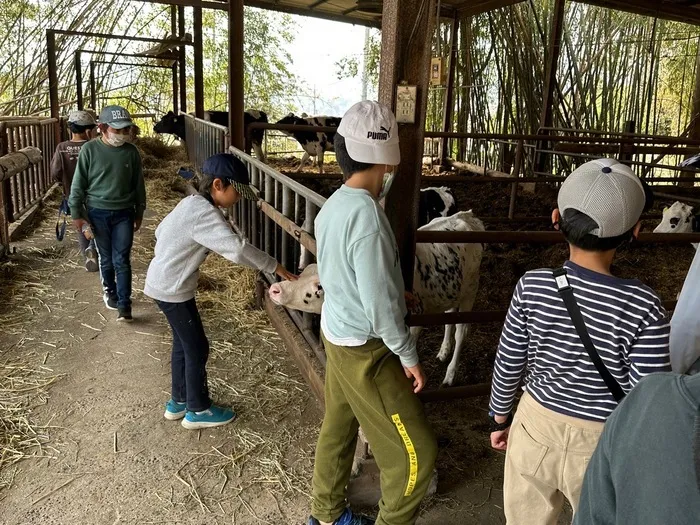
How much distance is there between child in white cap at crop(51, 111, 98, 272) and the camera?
524 cm

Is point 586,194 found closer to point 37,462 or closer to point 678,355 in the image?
point 678,355

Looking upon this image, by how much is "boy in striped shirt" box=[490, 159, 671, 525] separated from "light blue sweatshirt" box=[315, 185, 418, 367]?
350 mm

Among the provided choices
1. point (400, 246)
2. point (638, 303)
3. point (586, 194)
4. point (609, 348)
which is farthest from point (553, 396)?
point (400, 246)

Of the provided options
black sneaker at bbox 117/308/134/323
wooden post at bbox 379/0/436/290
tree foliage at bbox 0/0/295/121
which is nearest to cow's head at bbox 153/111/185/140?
tree foliage at bbox 0/0/295/121

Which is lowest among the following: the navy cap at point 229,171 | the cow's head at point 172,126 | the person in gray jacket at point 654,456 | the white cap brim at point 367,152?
the person in gray jacket at point 654,456

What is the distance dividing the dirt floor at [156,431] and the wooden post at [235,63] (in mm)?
2248

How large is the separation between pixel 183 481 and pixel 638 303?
7.11ft

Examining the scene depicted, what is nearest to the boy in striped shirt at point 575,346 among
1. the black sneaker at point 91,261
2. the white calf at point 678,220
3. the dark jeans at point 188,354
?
the dark jeans at point 188,354

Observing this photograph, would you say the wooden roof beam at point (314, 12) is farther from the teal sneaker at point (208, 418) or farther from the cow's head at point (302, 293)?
the cow's head at point (302, 293)

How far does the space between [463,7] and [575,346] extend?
33.1ft

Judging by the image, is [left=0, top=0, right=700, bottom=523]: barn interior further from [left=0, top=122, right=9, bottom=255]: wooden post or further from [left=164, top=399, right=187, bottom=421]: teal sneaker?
[left=164, top=399, right=187, bottom=421]: teal sneaker

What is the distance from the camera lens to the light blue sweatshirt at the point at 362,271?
1750 mm

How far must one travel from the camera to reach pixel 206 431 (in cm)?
310

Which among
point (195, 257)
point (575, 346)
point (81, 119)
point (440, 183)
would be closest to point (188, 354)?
point (195, 257)
